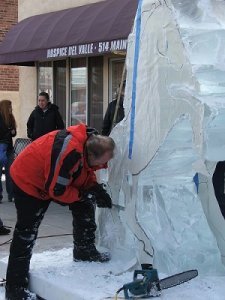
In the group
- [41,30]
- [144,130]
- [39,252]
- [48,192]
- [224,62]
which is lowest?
[39,252]

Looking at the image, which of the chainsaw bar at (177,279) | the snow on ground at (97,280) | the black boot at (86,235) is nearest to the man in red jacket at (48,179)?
the black boot at (86,235)

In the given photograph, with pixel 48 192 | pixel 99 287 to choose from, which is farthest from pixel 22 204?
pixel 99 287

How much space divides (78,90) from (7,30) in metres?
7.17

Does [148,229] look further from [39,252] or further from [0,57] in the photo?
[0,57]

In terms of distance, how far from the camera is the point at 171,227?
14.5ft

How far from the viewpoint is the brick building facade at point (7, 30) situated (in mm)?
17266

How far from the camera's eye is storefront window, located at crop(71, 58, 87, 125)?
11.2m

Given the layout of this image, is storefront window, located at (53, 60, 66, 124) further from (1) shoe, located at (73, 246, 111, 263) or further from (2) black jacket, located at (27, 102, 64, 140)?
(1) shoe, located at (73, 246, 111, 263)

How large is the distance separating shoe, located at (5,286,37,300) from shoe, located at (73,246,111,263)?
60 centimetres

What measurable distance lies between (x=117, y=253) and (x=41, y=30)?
7.12 meters

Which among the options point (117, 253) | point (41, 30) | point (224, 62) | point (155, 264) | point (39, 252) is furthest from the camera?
point (41, 30)

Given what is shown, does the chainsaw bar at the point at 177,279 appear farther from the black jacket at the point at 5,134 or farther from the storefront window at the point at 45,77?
the storefront window at the point at 45,77

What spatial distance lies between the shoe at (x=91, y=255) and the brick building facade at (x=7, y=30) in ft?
42.2

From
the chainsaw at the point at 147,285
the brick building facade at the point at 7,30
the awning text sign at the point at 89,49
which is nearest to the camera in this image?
the chainsaw at the point at 147,285
